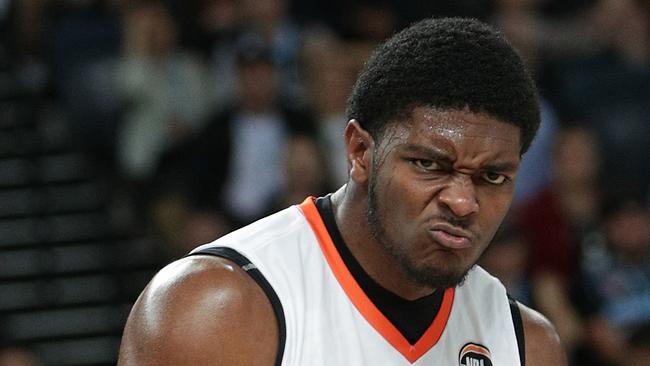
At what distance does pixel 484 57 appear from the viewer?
9.36ft

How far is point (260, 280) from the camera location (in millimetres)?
2881

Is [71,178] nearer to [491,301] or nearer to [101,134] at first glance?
[101,134]

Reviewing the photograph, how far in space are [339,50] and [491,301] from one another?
412 centimetres

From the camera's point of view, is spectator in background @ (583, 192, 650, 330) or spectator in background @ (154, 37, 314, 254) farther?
spectator in background @ (154, 37, 314, 254)

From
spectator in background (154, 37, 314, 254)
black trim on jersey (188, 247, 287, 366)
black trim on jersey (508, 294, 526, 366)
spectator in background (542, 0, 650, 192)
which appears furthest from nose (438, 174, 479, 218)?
spectator in background (542, 0, 650, 192)

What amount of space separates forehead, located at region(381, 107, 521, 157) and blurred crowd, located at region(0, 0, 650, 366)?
3361 millimetres

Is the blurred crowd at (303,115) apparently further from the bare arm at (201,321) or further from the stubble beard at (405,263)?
the bare arm at (201,321)

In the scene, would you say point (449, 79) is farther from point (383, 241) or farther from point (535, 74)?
point (535, 74)

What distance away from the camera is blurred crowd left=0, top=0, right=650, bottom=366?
6.33m

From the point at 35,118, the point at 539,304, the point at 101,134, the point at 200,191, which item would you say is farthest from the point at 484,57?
the point at 35,118

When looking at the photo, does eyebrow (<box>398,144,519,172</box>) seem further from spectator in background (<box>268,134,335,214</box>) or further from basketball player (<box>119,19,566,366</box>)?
spectator in background (<box>268,134,335,214</box>)

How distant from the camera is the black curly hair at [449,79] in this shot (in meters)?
2.81

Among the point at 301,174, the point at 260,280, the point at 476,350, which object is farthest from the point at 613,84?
the point at 260,280

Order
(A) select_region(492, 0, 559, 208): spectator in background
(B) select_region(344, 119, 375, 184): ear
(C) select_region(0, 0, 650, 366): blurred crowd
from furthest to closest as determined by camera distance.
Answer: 1. (A) select_region(492, 0, 559, 208): spectator in background
2. (C) select_region(0, 0, 650, 366): blurred crowd
3. (B) select_region(344, 119, 375, 184): ear
